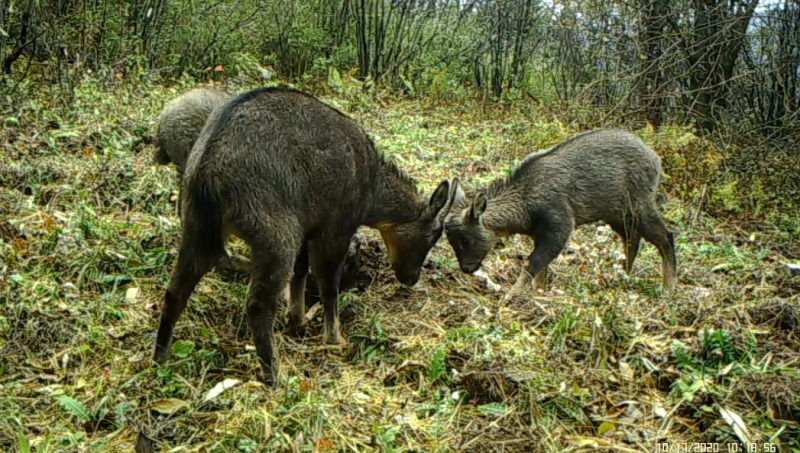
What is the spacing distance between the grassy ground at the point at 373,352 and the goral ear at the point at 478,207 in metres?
0.66

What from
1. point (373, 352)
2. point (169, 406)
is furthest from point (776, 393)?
point (169, 406)

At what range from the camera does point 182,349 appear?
204 inches

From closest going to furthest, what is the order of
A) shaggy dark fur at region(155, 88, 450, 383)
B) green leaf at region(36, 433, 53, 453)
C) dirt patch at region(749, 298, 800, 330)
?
1. green leaf at region(36, 433, 53, 453)
2. shaggy dark fur at region(155, 88, 450, 383)
3. dirt patch at region(749, 298, 800, 330)

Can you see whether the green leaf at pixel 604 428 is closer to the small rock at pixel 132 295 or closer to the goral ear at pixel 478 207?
the goral ear at pixel 478 207

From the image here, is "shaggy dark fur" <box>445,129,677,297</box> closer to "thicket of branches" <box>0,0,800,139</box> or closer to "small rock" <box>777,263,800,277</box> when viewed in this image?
"small rock" <box>777,263,800,277</box>

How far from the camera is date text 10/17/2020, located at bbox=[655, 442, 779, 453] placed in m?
4.26

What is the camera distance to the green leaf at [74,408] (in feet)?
14.7

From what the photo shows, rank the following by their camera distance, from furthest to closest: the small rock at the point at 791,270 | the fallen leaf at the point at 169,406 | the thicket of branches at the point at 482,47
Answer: the thicket of branches at the point at 482,47 → the small rock at the point at 791,270 → the fallen leaf at the point at 169,406

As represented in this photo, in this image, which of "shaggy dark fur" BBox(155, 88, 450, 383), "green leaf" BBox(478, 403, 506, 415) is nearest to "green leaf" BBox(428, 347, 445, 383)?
"green leaf" BBox(478, 403, 506, 415)

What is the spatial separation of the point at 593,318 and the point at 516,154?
685 cm

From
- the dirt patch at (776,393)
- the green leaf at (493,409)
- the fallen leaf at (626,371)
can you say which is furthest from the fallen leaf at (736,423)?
the green leaf at (493,409)

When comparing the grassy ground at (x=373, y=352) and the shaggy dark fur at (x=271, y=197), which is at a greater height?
the shaggy dark fur at (x=271, y=197)

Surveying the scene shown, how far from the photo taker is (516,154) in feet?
39.7

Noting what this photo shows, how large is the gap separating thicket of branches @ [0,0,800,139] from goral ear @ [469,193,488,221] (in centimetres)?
366
